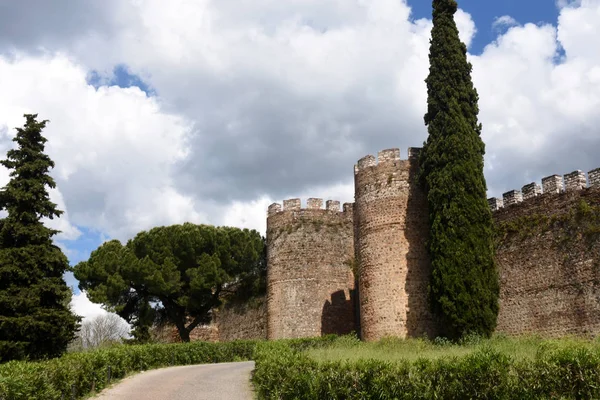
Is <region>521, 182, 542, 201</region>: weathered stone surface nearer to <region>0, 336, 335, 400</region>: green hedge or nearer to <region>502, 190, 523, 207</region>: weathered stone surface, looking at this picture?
<region>502, 190, 523, 207</region>: weathered stone surface

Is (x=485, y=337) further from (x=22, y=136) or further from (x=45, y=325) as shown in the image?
(x=22, y=136)

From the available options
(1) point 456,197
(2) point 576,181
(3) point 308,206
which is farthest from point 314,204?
(2) point 576,181

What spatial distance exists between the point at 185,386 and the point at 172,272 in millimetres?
15302

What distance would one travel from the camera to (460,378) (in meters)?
10.1

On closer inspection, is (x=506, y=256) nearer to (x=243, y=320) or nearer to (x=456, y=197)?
(x=456, y=197)

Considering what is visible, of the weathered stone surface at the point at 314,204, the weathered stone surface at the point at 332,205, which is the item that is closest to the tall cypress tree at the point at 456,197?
the weathered stone surface at the point at 314,204

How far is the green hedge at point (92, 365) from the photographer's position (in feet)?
39.7

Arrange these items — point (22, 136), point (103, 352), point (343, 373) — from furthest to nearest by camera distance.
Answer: point (22, 136) → point (103, 352) → point (343, 373)

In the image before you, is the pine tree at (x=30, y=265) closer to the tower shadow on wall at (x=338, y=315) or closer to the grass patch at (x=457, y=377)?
the grass patch at (x=457, y=377)

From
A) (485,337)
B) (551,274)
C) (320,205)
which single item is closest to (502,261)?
(551,274)

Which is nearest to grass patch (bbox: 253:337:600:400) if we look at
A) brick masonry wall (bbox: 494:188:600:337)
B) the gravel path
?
the gravel path

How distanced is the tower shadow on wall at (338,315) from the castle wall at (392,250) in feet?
22.3

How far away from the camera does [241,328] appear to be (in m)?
35.8

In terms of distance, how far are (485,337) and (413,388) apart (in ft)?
32.4
